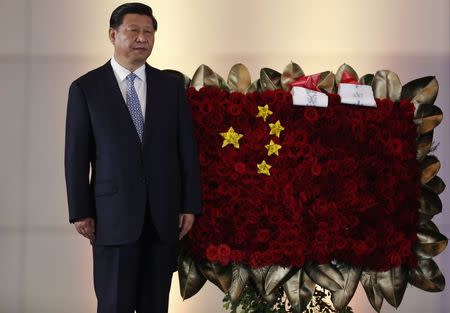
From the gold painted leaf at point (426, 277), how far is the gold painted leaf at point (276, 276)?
493mm

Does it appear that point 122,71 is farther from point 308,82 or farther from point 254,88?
point 308,82

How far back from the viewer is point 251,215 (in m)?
2.94

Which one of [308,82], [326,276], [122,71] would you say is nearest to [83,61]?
[122,71]

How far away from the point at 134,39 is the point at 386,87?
102cm

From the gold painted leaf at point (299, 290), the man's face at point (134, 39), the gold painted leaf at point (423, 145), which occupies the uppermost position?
the man's face at point (134, 39)

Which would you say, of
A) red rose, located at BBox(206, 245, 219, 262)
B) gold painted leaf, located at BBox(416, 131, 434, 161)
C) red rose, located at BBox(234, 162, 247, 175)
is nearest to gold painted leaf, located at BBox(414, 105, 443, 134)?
gold painted leaf, located at BBox(416, 131, 434, 161)

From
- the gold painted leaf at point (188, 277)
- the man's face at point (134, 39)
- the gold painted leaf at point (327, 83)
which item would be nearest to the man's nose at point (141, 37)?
the man's face at point (134, 39)

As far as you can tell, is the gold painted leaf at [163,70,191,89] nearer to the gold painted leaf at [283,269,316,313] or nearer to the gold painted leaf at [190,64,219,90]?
the gold painted leaf at [190,64,219,90]

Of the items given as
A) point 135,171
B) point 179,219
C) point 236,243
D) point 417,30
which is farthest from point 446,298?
point 135,171

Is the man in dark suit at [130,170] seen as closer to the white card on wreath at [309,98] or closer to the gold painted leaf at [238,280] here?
the gold painted leaf at [238,280]

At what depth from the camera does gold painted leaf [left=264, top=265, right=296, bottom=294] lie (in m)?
2.94

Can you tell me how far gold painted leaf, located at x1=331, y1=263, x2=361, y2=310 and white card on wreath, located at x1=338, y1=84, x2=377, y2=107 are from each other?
61 centimetres

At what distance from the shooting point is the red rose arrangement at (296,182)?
116 inches

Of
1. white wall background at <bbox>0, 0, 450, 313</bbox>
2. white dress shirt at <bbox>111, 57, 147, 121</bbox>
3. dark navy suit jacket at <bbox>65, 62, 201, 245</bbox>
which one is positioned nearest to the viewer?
dark navy suit jacket at <bbox>65, 62, 201, 245</bbox>
